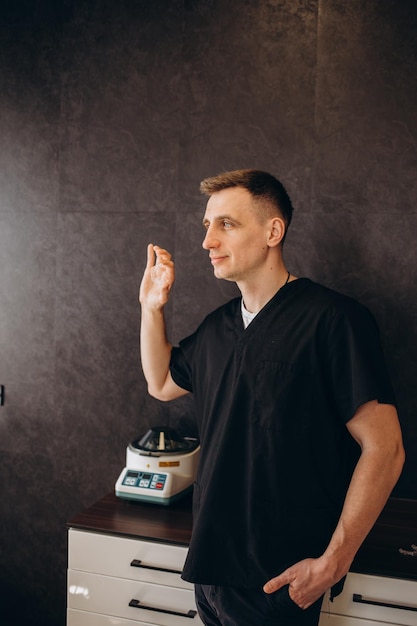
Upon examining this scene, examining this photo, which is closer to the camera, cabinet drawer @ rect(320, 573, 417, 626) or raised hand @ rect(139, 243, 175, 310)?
cabinet drawer @ rect(320, 573, 417, 626)

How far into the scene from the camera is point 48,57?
101 inches

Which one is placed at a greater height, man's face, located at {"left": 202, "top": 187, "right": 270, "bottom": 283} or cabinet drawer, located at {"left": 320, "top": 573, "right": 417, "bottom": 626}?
man's face, located at {"left": 202, "top": 187, "right": 270, "bottom": 283}

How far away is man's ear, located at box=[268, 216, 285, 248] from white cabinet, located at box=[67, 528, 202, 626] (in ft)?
3.24

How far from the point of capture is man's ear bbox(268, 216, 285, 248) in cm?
173

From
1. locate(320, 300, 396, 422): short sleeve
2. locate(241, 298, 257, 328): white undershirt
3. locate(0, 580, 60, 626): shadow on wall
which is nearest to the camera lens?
locate(320, 300, 396, 422): short sleeve

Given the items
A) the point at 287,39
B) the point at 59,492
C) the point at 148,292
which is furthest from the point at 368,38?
the point at 59,492

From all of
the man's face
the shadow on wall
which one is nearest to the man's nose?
the man's face

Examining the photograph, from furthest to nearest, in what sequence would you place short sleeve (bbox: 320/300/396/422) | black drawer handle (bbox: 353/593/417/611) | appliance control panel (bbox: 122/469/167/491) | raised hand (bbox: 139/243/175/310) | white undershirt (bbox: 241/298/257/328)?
appliance control panel (bbox: 122/469/167/491)
raised hand (bbox: 139/243/175/310)
white undershirt (bbox: 241/298/257/328)
black drawer handle (bbox: 353/593/417/611)
short sleeve (bbox: 320/300/396/422)

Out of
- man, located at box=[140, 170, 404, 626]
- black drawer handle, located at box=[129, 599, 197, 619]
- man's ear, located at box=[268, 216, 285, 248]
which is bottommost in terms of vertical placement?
black drawer handle, located at box=[129, 599, 197, 619]

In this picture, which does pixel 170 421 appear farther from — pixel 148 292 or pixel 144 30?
pixel 144 30

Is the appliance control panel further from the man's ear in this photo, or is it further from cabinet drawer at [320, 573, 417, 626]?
the man's ear

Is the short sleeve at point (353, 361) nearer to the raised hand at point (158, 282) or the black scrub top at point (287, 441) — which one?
the black scrub top at point (287, 441)

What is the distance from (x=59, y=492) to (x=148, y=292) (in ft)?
3.95

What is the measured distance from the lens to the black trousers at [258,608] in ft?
5.03
